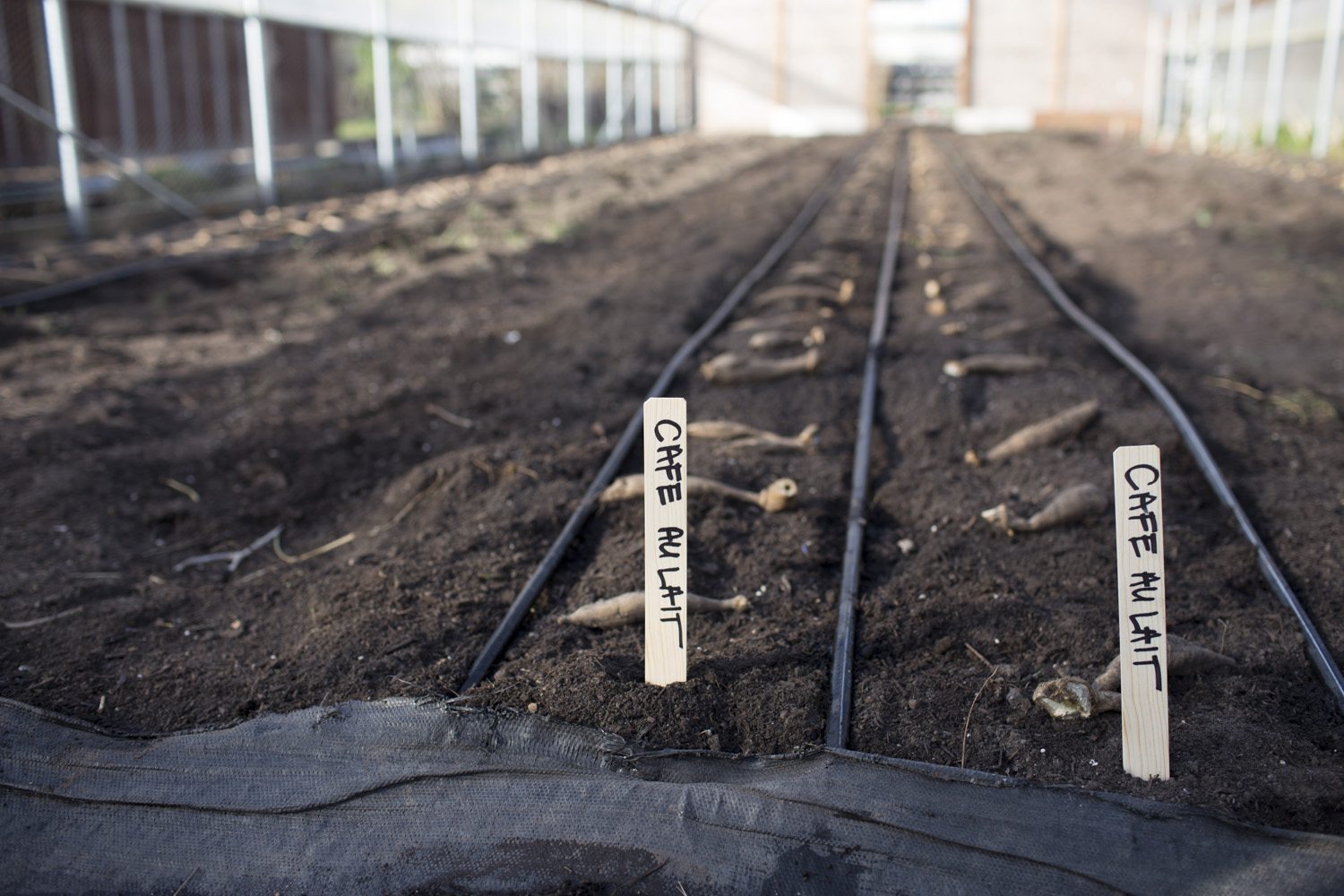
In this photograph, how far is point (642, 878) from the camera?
2.54 meters

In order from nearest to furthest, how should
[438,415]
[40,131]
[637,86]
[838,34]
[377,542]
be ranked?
[377,542], [438,415], [40,131], [637,86], [838,34]

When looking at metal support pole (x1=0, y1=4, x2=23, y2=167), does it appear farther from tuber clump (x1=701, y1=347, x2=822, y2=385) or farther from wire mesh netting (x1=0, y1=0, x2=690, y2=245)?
tuber clump (x1=701, y1=347, x2=822, y2=385)

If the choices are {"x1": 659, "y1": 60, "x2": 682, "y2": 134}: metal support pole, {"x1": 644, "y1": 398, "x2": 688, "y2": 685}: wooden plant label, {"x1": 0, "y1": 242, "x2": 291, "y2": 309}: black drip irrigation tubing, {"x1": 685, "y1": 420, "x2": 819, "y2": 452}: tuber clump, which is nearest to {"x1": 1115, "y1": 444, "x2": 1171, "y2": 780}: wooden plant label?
{"x1": 644, "y1": 398, "x2": 688, "y2": 685}: wooden plant label

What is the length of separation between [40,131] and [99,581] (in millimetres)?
15614

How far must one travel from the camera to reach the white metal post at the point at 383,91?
15.6m

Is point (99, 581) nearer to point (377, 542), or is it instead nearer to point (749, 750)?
point (377, 542)

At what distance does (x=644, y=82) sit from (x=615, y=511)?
98.0 feet

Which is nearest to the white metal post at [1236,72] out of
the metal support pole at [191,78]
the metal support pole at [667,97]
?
the metal support pole at [667,97]

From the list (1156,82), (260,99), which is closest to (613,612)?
(260,99)

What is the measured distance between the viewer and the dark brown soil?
10.6 ft

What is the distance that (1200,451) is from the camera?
17.1 feet

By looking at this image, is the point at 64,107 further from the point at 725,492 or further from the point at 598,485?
the point at 725,492

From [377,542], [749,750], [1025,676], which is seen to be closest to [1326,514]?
[1025,676]

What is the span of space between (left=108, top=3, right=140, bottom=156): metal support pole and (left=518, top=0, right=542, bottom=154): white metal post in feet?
23.6
